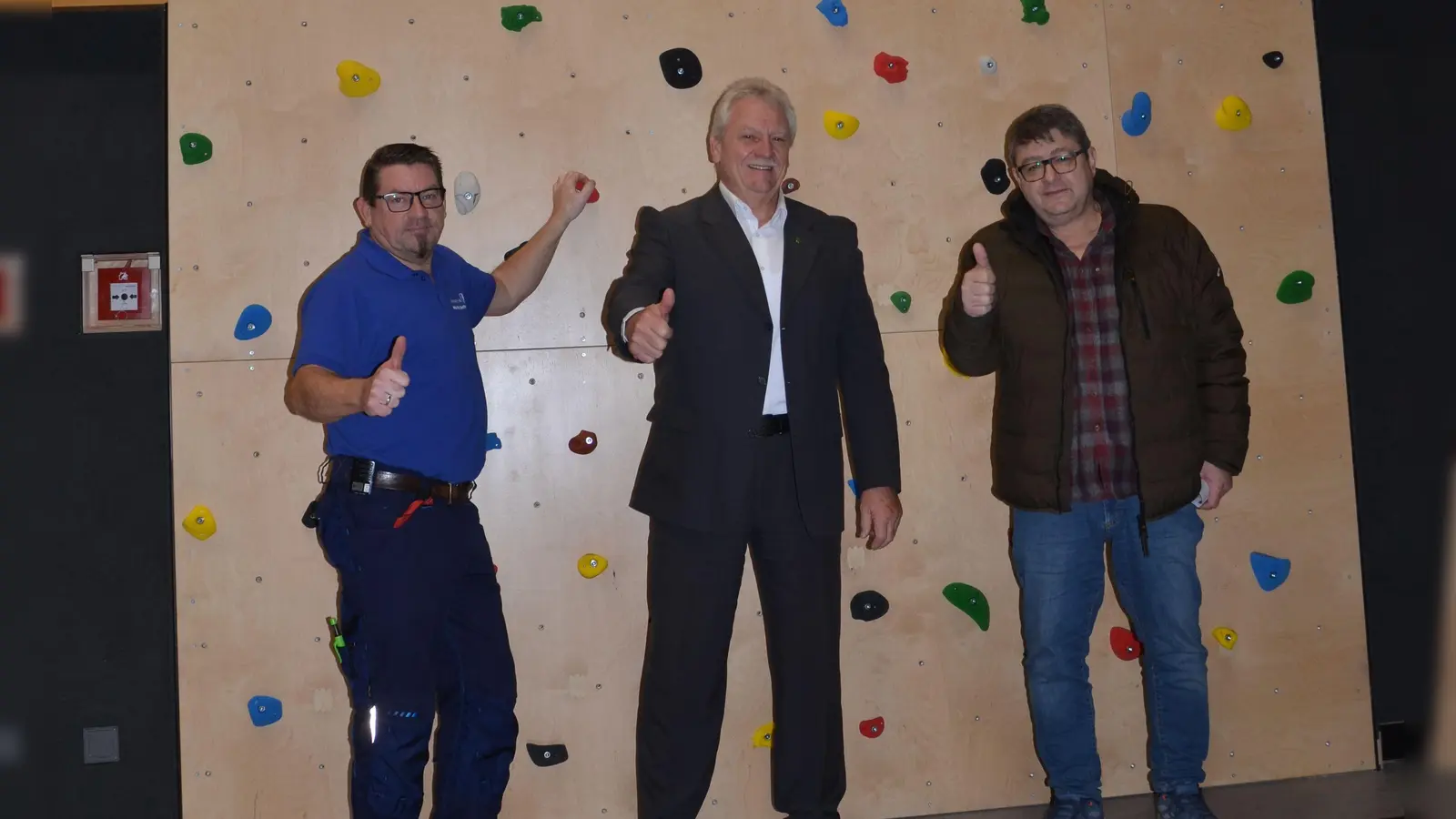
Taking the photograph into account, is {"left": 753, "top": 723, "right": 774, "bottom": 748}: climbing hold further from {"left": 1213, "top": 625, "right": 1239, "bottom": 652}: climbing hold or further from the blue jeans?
{"left": 1213, "top": 625, "right": 1239, "bottom": 652}: climbing hold

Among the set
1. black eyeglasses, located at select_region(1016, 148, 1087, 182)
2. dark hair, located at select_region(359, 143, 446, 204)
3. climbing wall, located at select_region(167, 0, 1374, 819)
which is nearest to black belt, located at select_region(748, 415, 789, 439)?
climbing wall, located at select_region(167, 0, 1374, 819)

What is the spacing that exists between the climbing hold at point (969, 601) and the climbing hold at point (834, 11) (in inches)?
66.3

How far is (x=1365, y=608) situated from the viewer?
3.21 m

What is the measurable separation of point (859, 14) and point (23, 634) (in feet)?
9.83

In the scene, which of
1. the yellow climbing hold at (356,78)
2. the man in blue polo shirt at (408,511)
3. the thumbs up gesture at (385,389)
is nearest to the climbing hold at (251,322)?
the man in blue polo shirt at (408,511)

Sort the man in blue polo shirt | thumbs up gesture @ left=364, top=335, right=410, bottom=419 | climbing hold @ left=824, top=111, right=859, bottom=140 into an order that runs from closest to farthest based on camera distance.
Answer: thumbs up gesture @ left=364, top=335, right=410, bottom=419, the man in blue polo shirt, climbing hold @ left=824, top=111, right=859, bottom=140

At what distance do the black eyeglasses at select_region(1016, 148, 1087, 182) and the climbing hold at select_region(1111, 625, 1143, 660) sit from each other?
4.55 ft

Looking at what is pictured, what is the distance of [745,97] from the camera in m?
2.59

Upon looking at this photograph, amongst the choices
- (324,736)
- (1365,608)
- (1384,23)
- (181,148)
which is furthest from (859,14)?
(324,736)

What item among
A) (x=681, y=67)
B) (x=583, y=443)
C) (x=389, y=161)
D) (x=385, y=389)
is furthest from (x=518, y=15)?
(x=385, y=389)

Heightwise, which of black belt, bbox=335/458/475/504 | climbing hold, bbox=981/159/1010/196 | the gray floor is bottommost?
the gray floor

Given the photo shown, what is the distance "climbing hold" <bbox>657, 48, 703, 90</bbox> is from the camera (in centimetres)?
304

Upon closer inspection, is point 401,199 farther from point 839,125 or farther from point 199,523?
point 839,125

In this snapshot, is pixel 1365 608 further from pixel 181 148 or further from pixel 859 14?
pixel 181 148
